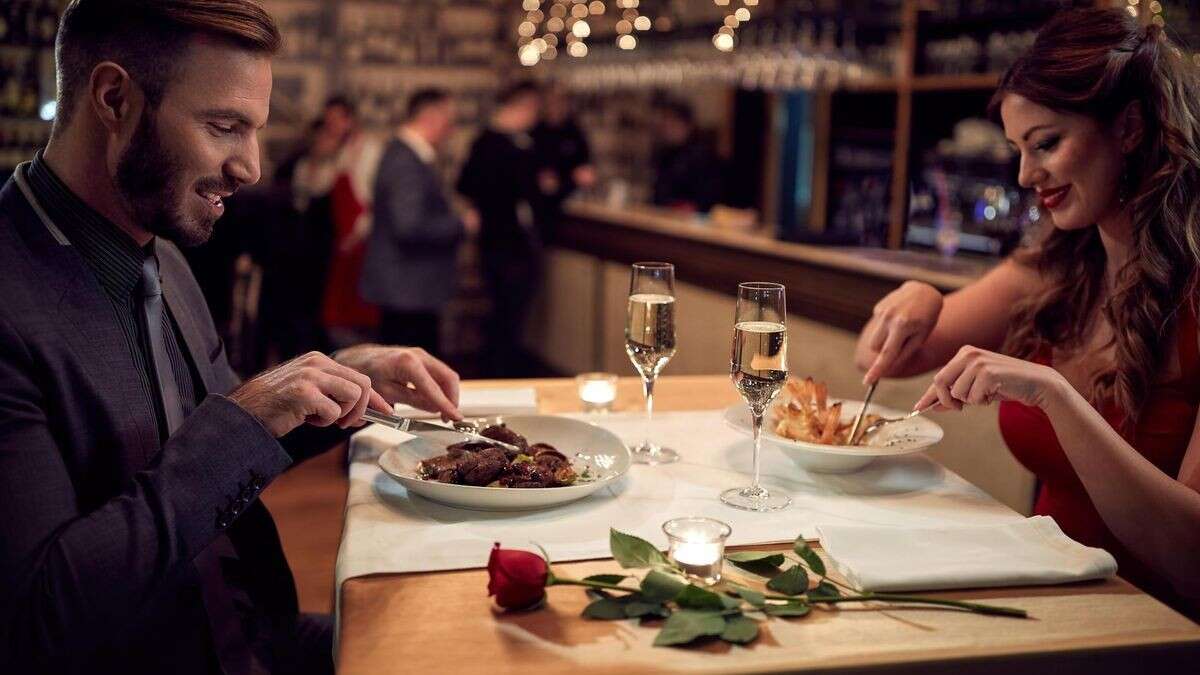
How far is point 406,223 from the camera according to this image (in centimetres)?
553

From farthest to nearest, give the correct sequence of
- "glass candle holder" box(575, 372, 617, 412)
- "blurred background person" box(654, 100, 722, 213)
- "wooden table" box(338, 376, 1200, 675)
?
"blurred background person" box(654, 100, 722, 213)
"glass candle holder" box(575, 372, 617, 412)
"wooden table" box(338, 376, 1200, 675)

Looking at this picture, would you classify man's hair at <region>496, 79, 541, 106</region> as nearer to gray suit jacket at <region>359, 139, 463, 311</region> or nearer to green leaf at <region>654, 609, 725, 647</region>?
gray suit jacket at <region>359, 139, 463, 311</region>

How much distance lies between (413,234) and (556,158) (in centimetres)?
192

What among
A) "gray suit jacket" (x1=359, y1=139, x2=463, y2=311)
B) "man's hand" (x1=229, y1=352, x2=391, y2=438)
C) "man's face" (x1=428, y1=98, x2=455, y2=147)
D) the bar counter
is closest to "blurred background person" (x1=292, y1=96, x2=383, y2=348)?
"gray suit jacket" (x1=359, y1=139, x2=463, y2=311)

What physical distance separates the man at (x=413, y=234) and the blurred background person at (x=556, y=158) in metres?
1.06

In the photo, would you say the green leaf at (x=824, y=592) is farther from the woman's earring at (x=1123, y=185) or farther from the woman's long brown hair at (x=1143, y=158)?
the woman's earring at (x=1123, y=185)

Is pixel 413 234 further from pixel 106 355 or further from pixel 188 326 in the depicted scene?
pixel 106 355

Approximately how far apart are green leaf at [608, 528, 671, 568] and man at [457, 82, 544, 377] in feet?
17.8

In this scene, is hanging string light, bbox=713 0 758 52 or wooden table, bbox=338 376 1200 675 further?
hanging string light, bbox=713 0 758 52

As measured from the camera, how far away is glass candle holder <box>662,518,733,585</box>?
1.20m

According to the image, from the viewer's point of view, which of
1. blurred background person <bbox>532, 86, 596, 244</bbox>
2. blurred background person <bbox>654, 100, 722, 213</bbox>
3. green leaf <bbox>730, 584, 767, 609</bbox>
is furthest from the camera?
blurred background person <bbox>654, 100, 722, 213</bbox>

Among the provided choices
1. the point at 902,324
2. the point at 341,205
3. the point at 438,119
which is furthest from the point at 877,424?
the point at 341,205

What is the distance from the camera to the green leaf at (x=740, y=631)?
107 cm

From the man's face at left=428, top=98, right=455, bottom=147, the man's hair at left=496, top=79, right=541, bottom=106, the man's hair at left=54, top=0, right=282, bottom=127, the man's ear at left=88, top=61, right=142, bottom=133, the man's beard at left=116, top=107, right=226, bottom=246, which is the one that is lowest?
the man's beard at left=116, top=107, right=226, bottom=246
